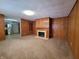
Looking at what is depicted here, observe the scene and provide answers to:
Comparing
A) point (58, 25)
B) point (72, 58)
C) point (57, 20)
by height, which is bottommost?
point (72, 58)

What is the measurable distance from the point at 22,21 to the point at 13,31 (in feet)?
10.7

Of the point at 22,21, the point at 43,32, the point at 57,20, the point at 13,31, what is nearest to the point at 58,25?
the point at 57,20

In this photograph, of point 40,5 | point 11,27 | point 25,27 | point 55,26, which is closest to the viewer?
point 40,5

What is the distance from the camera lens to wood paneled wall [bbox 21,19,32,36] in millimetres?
8605

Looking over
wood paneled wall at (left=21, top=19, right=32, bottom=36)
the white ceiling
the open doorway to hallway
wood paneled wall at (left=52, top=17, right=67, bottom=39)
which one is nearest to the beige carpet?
the white ceiling

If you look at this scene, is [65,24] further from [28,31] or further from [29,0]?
[28,31]

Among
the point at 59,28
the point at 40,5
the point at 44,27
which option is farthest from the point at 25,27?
the point at 40,5

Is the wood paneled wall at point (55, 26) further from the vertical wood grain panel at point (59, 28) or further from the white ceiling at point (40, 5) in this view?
the white ceiling at point (40, 5)

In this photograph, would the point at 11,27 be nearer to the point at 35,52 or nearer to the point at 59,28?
the point at 59,28

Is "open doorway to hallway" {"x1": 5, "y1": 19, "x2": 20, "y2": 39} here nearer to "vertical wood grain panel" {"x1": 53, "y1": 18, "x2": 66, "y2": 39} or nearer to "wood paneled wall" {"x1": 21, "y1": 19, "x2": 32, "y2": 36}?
"wood paneled wall" {"x1": 21, "y1": 19, "x2": 32, "y2": 36}

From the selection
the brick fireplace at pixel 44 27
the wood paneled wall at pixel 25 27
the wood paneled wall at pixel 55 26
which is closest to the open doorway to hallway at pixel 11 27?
the wood paneled wall at pixel 25 27

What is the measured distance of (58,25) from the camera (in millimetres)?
6707

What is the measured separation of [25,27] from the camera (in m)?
9.12

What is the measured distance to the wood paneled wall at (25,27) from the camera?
339 inches
